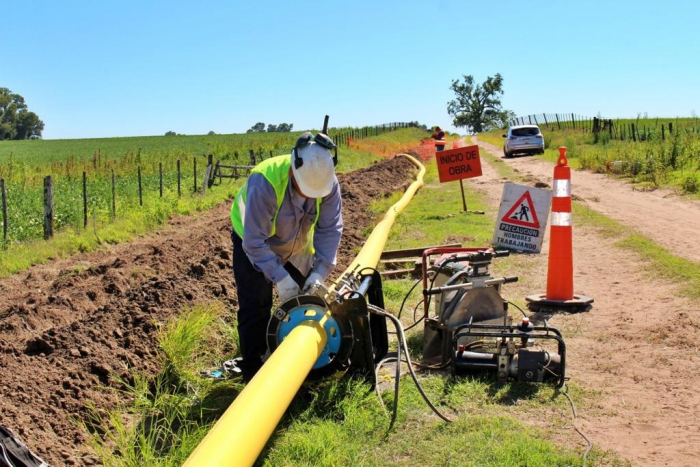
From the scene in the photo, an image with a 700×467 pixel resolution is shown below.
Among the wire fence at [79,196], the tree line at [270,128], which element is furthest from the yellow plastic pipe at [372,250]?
the tree line at [270,128]

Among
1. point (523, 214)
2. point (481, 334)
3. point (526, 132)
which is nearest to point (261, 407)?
point (481, 334)

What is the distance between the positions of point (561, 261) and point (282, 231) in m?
3.15

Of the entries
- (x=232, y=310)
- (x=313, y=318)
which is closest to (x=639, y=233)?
(x=232, y=310)

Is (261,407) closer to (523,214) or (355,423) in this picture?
(355,423)

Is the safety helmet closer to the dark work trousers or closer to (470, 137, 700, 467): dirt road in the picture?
the dark work trousers

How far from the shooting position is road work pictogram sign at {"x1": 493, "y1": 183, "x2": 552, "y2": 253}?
9.10 m

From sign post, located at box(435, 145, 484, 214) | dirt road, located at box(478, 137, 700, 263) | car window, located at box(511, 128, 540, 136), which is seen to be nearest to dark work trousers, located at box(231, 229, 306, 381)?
dirt road, located at box(478, 137, 700, 263)

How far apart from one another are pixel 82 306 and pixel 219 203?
11.4 m

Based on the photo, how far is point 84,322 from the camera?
612 centimetres

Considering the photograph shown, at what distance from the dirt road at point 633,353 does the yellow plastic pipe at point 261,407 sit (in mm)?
1580

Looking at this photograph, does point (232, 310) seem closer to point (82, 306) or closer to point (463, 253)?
point (82, 306)

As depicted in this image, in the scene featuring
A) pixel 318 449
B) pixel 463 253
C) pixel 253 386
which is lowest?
pixel 318 449

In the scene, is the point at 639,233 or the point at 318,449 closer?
the point at 318,449

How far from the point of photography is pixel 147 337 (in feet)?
Result: 19.6
